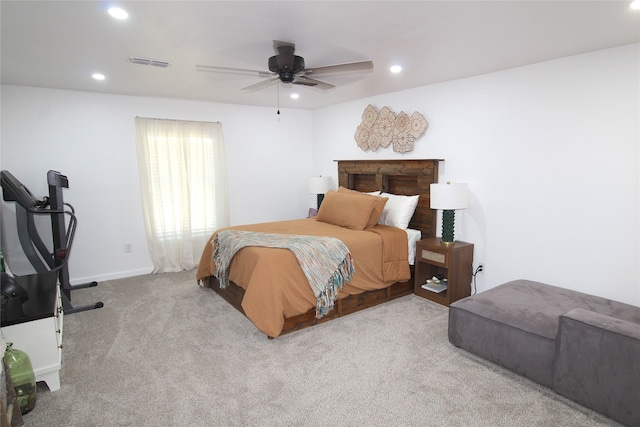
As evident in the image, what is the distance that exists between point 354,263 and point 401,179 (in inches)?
62.0

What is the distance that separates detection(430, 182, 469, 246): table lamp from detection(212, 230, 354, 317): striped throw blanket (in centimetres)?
107

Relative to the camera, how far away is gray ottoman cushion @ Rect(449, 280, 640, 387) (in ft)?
7.42

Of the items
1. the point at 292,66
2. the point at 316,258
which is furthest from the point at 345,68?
the point at 316,258

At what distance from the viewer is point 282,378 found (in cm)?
243

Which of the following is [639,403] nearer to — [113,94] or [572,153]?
[572,153]

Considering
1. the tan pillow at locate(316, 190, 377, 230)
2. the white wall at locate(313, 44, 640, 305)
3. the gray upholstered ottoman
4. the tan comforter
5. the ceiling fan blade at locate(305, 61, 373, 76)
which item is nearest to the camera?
the gray upholstered ottoman

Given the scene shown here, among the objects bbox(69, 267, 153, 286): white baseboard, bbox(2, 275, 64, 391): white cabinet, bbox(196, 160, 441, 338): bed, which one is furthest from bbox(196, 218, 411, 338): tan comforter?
bbox(2, 275, 64, 391): white cabinet

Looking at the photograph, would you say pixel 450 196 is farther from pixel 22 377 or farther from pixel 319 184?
pixel 22 377

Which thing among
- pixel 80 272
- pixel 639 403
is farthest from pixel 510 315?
pixel 80 272

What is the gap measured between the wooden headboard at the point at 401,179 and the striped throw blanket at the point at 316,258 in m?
1.28

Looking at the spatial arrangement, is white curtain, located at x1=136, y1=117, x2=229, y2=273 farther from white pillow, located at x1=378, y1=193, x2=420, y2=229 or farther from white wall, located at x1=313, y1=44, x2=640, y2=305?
white wall, located at x1=313, y1=44, x2=640, y2=305

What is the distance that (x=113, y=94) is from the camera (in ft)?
14.4

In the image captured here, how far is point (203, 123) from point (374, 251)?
10.1 feet

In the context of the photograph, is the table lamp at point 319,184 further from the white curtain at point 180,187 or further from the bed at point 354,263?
the white curtain at point 180,187
